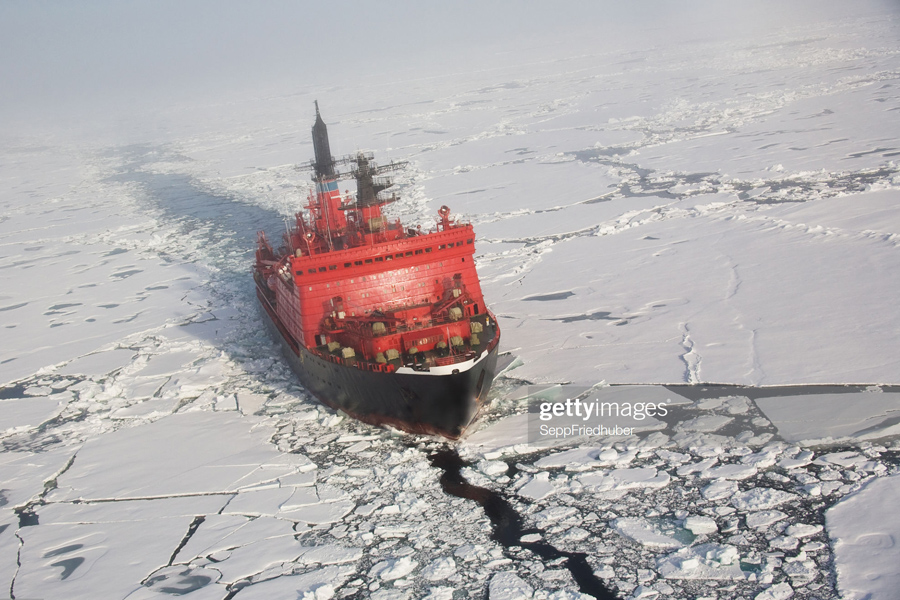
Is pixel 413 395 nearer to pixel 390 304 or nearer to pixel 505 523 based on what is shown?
pixel 390 304

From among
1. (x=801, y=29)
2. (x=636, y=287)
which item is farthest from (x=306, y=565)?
(x=801, y=29)

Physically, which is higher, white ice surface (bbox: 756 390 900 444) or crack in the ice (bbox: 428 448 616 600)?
white ice surface (bbox: 756 390 900 444)

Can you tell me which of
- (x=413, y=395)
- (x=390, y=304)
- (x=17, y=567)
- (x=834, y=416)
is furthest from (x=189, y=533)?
(x=834, y=416)

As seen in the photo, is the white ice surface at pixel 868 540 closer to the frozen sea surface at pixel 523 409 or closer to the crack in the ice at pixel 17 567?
the frozen sea surface at pixel 523 409

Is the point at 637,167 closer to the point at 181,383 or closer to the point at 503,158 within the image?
the point at 503,158

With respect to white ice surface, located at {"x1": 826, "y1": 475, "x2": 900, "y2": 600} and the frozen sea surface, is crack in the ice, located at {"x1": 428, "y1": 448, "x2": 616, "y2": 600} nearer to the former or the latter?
the frozen sea surface

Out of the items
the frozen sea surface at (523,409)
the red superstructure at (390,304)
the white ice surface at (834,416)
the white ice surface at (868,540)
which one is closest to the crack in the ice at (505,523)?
the frozen sea surface at (523,409)

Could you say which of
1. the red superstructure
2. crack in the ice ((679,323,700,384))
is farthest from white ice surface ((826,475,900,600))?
the red superstructure

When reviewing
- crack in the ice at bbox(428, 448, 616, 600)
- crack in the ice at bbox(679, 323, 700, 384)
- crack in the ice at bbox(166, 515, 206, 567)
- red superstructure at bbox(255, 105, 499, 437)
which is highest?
red superstructure at bbox(255, 105, 499, 437)
